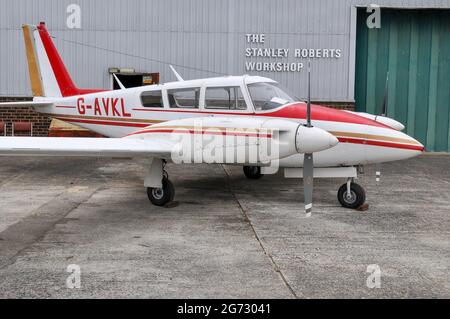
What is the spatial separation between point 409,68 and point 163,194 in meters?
11.8

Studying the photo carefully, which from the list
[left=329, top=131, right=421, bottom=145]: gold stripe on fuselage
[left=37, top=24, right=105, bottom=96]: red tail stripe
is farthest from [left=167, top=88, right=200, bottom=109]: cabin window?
[left=37, top=24, right=105, bottom=96]: red tail stripe

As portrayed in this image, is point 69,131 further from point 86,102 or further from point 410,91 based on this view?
point 410,91

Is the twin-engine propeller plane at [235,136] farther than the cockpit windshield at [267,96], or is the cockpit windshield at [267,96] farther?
the cockpit windshield at [267,96]

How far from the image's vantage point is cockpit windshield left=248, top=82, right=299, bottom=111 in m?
9.80

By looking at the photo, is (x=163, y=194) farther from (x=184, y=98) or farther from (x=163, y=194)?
(x=184, y=98)

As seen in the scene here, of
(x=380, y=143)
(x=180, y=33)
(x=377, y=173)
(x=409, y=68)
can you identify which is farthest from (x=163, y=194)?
(x=409, y=68)

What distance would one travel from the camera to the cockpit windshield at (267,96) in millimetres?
9797

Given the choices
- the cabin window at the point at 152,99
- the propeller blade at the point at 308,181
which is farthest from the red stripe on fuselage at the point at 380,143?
the cabin window at the point at 152,99

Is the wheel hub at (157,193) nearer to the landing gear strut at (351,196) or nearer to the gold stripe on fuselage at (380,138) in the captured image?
the landing gear strut at (351,196)

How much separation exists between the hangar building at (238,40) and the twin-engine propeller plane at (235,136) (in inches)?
243

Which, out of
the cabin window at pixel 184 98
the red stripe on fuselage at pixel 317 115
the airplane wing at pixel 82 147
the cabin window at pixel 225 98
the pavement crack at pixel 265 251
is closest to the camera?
the pavement crack at pixel 265 251

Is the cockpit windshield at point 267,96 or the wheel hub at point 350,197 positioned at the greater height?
the cockpit windshield at point 267,96

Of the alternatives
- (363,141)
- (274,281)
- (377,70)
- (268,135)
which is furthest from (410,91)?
(274,281)

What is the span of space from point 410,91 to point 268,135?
11.2m
